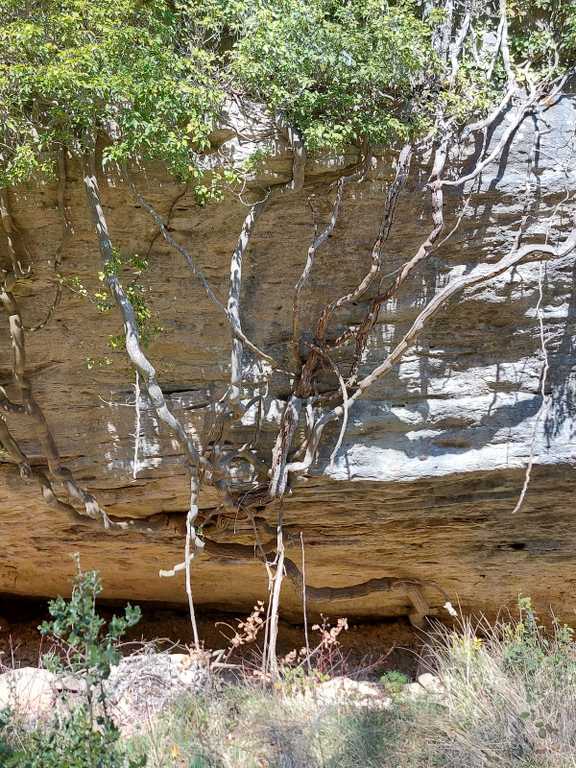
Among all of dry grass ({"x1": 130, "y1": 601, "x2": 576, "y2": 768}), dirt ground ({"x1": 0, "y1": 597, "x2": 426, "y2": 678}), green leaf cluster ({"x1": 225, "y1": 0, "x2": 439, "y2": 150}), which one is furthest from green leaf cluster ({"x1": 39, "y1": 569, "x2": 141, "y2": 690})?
dirt ground ({"x1": 0, "y1": 597, "x2": 426, "y2": 678})

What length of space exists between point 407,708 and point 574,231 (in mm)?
2590

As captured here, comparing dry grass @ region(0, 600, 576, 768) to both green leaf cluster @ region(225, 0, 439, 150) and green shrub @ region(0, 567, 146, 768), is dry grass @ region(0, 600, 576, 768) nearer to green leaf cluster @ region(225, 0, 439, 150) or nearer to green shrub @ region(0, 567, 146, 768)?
green shrub @ region(0, 567, 146, 768)

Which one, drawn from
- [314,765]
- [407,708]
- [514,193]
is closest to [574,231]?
[514,193]

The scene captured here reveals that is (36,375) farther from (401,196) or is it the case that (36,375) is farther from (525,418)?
(525,418)

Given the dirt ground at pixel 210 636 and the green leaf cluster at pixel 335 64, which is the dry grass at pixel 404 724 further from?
the green leaf cluster at pixel 335 64

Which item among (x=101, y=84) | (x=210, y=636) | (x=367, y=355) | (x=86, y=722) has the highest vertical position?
(x=101, y=84)

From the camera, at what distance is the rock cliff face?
4449mm

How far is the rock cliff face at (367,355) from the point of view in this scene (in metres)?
4.45

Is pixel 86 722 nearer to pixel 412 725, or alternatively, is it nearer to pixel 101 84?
pixel 412 725

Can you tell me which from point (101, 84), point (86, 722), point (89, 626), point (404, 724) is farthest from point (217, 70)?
point (404, 724)

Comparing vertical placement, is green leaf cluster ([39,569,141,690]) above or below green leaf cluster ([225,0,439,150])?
below

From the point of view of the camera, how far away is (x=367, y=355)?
15.4 ft

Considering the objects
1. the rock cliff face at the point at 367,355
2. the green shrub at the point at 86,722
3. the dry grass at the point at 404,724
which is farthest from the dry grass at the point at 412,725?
the rock cliff face at the point at 367,355

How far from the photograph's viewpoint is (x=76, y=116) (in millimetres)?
3963
